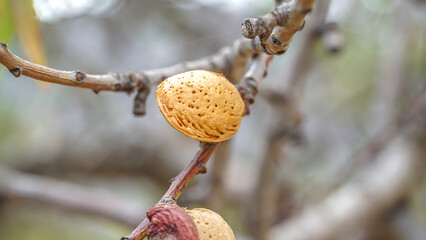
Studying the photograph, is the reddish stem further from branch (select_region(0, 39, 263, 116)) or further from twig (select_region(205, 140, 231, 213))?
twig (select_region(205, 140, 231, 213))

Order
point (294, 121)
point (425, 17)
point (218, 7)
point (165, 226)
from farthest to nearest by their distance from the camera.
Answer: point (218, 7) → point (425, 17) → point (294, 121) → point (165, 226)

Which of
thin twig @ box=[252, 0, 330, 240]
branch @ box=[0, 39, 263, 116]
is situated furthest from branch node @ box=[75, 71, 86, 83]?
thin twig @ box=[252, 0, 330, 240]

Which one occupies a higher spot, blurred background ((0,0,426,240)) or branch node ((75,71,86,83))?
blurred background ((0,0,426,240))

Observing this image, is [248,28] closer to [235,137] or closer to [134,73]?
[134,73]

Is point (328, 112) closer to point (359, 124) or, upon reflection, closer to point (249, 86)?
point (359, 124)

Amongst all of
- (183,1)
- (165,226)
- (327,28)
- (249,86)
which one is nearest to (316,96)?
(183,1)

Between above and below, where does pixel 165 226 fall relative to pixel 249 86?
below
